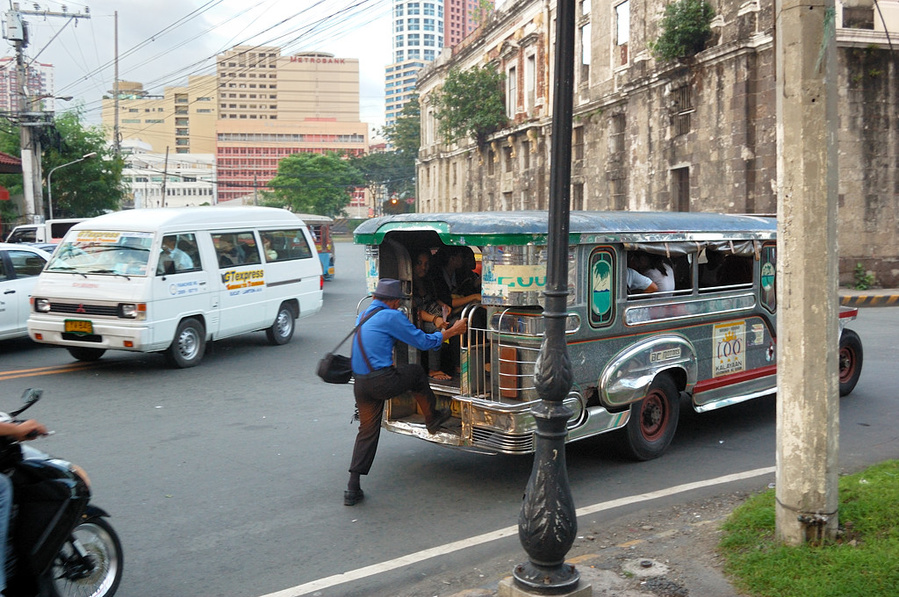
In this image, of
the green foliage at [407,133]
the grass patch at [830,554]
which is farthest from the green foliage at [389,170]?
the grass patch at [830,554]

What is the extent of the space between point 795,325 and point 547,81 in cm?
3516

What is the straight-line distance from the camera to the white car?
1263cm

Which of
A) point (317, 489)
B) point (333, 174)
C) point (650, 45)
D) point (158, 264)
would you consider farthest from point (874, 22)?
point (333, 174)

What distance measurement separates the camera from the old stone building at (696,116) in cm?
2230

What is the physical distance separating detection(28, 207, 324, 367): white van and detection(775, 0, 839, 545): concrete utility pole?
862 cm

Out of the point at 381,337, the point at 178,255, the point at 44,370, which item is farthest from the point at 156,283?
the point at 381,337

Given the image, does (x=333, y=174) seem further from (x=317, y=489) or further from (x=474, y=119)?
(x=317, y=489)

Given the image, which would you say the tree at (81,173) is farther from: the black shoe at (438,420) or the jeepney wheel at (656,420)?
the jeepney wheel at (656,420)

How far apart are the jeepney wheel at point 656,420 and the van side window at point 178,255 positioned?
6.97 metres

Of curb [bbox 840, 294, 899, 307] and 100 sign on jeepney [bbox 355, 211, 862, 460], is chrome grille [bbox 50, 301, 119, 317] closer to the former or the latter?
100 sign on jeepney [bbox 355, 211, 862, 460]

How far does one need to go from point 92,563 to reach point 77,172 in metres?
40.8

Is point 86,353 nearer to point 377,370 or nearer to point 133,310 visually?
point 133,310

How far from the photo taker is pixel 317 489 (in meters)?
6.53

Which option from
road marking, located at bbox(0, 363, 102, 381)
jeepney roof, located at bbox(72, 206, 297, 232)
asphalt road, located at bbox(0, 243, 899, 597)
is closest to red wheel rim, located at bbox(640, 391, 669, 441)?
asphalt road, located at bbox(0, 243, 899, 597)
